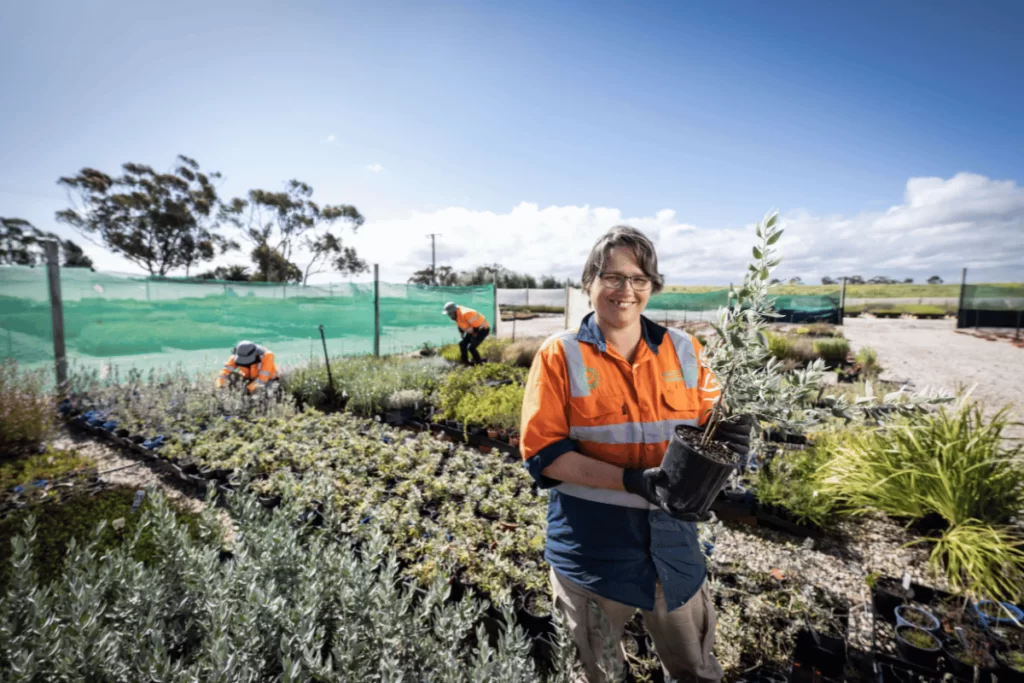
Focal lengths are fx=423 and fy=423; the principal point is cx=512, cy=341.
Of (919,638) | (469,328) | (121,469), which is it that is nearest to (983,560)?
(919,638)

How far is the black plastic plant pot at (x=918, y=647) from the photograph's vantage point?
210 cm

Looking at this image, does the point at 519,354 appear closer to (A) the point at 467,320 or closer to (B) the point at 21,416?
(A) the point at 467,320

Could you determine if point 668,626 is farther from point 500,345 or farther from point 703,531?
point 500,345

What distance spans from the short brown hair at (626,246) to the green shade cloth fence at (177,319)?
8.71 meters

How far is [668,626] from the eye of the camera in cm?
151

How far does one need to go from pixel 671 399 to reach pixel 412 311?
10.8 meters

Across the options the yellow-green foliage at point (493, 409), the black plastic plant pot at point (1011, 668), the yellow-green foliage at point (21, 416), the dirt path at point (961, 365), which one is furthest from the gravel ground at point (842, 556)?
the yellow-green foliage at point (21, 416)

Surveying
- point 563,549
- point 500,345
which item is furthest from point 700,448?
point 500,345

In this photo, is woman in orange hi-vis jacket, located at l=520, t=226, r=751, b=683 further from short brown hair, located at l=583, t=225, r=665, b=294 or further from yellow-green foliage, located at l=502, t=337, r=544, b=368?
yellow-green foliage, located at l=502, t=337, r=544, b=368

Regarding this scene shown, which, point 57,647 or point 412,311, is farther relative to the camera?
point 412,311

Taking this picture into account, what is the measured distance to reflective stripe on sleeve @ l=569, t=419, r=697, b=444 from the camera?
149 centimetres

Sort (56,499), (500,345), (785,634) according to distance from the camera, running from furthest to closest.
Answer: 1. (500,345)
2. (56,499)
3. (785,634)

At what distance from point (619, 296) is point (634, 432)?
482 mm

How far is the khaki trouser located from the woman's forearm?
0.43 meters
